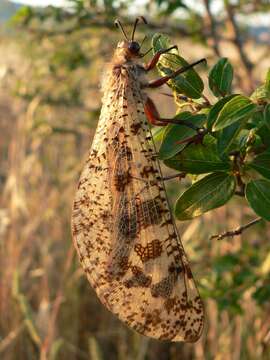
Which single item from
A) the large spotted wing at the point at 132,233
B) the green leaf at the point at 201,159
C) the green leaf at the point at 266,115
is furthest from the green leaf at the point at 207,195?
the large spotted wing at the point at 132,233

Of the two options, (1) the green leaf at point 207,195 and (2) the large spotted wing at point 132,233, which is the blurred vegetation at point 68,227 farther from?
A: (1) the green leaf at point 207,195

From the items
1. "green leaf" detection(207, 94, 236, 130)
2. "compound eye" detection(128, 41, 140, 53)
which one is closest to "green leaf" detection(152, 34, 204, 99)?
"green leaf" detection(207, 94, 236, 130)

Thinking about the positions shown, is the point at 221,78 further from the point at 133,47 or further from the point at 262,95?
the point at 133,47

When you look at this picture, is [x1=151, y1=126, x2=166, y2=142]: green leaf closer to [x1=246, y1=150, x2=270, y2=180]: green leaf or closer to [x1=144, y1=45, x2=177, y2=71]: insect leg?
[x1=144, y1=45, x2=177, y2=71]: insect leg

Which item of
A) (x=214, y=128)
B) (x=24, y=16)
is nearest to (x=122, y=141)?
(x=214, y=128)

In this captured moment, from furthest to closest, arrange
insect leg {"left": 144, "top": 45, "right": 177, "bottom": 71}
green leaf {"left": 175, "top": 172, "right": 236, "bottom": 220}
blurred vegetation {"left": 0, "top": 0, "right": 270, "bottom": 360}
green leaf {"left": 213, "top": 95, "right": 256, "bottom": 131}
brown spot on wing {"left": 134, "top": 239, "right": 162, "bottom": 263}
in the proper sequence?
1. blurred vegetation {"left": 0, "top": 0, "right": 270, "bottom": 360}
2. brown spot on wing {"left": 134, "top": 239, "right": 162, "bottom": 263}
3. insect leg {"left": 144, "top": 45, "right": 177, "bottom": 71}
4. green leaf {"left": 175, "top": 172, "right": 236, "bottom": 220}
5. green leaf {"left": 213, "top": 95, "right": 256, "bottom": 131}
